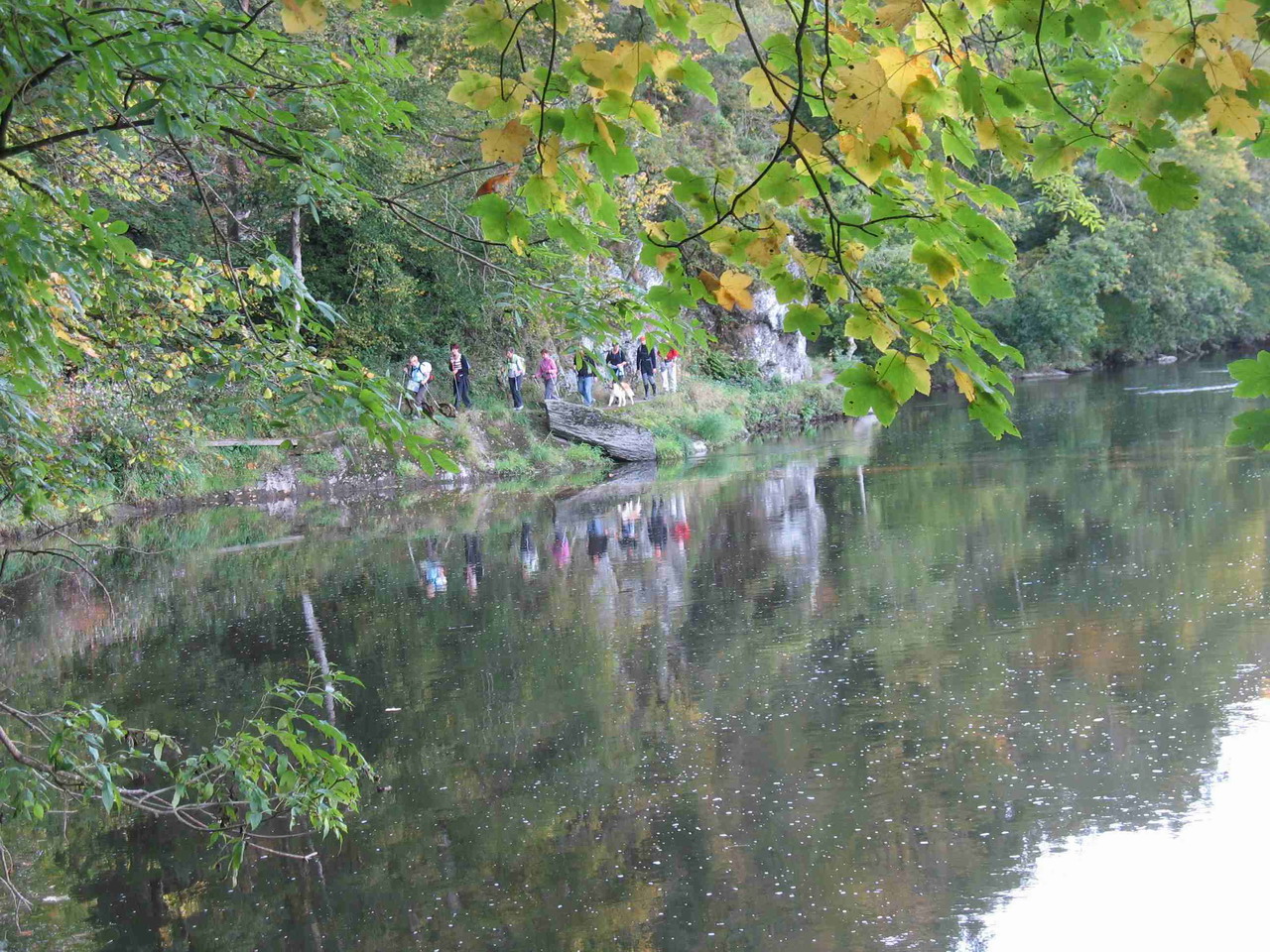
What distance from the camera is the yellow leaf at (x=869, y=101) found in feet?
7.82

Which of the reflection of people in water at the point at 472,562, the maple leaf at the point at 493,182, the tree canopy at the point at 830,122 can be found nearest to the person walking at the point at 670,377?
the reflection of people in water at the point at 472,562

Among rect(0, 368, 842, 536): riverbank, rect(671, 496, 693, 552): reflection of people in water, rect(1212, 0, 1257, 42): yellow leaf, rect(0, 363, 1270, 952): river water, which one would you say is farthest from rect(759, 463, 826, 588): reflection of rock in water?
rect(1212, 0, 1257, 42): yellow leaf

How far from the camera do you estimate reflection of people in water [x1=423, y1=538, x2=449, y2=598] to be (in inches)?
558

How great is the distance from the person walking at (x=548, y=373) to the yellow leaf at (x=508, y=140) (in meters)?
26.9

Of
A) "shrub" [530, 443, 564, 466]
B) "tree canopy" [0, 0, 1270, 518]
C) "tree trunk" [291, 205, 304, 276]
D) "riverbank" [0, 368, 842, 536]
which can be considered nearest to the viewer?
"tree canopy" [0, 0, 1270, 518]

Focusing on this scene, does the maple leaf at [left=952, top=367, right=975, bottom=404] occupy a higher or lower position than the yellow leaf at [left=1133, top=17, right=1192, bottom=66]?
lower

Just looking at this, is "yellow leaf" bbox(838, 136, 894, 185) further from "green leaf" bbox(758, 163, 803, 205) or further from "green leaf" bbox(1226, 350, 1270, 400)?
"green leaf" bbox(1226, 350, 1270, 400)

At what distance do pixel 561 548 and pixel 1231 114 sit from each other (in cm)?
1429

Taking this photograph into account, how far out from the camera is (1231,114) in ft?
7.61

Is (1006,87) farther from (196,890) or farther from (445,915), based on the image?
(196,890)

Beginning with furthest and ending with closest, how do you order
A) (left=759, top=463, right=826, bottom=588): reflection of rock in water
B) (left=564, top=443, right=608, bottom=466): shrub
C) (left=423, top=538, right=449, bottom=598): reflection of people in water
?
(left=564, top=443, right=608, bottom=466): shrub
(left=423, top=538, right=449, bottom=598): reflection of people in water
(left=759, top=463, right=826, bottom=588): reflection of rock in water

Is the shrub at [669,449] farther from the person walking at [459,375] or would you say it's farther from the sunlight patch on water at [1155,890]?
the sunlight patch on water at [1155,890]

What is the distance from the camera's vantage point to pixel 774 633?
433 inches

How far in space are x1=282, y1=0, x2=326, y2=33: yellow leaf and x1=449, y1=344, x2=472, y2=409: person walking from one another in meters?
25.0
